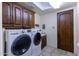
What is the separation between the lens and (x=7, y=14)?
99 cm

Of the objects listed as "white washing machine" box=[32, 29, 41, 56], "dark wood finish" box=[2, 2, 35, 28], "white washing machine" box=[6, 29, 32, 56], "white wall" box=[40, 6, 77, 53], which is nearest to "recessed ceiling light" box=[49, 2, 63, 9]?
"white wall" box=[40, 6, 77, 53]

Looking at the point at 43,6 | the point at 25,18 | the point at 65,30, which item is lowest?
the point at 65,30

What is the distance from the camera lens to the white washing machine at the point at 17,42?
0.93 metres

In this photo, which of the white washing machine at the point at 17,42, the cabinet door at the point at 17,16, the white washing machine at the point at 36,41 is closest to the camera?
the white washing machine at the point at 17,42

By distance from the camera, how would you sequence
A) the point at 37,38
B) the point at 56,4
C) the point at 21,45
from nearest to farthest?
1. the point at 56,4
2. the point at 21,45
3. the point at 37,38

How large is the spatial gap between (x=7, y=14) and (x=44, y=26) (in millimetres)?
510

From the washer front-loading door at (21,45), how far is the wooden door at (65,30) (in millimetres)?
478

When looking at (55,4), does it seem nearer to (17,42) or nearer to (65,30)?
(65,30)

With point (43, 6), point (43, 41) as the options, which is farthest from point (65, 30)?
point (43, 6)

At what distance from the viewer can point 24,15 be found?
3.76 feet

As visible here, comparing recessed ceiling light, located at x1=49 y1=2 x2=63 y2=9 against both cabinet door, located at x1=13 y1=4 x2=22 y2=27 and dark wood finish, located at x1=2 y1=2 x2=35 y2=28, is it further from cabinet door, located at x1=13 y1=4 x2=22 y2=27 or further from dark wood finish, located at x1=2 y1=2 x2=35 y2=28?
cabinet door, located at x1=13 y1=4 x2=22 y2=27

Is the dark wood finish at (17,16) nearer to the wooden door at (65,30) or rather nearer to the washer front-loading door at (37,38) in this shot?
the washer front-loading door at (37,38)

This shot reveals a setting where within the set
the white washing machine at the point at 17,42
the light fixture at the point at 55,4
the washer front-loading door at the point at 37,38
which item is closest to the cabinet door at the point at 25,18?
the white washing machine at the point at 17,42

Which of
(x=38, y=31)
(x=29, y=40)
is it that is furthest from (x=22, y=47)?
(x=38, y=31)
